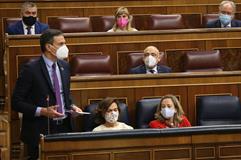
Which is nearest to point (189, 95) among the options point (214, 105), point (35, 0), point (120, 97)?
point (214, 105)

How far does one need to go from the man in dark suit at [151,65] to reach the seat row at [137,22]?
854 millimetres

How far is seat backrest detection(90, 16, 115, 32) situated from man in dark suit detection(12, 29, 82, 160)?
5.90 ft

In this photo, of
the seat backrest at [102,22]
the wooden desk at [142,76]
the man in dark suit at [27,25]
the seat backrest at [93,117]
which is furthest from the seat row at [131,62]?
the seat backrest at [102,22]

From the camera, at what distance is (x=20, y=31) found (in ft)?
14.0

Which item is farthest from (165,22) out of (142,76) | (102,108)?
(102,108)

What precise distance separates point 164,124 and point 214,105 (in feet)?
1.31

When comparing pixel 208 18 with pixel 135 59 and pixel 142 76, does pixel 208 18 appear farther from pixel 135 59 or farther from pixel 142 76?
pixel 142 76

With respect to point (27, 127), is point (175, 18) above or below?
above

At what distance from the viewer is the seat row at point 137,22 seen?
457 centimetres

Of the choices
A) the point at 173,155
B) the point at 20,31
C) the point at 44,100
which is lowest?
the point at 173,155

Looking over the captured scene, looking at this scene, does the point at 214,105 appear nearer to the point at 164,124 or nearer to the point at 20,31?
the point at 164,124

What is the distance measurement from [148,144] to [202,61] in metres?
1.63

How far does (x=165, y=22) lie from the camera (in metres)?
4.74

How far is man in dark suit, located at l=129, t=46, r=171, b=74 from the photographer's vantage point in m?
3.78
